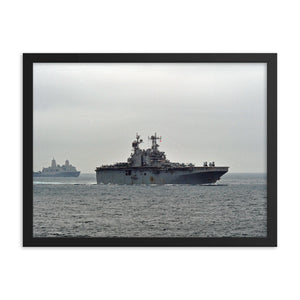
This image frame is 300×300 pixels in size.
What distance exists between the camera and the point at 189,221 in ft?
14.4

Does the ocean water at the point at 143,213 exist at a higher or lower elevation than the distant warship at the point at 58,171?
lower

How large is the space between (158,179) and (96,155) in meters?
0.73

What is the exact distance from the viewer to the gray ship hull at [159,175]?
14.5 feet

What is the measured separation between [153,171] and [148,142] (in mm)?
540

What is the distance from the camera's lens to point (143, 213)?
175 inches

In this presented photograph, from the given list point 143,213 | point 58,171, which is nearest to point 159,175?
point 143,213

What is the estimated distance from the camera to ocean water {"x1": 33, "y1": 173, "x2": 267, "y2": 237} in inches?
172

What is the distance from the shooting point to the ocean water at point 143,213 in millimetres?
4367

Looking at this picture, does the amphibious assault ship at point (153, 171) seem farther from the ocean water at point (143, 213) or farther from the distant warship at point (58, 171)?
the distant warship at point (58, 171)

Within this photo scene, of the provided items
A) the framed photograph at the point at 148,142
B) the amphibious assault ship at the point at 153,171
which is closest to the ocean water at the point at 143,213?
the framed photograph at the point at 148,142

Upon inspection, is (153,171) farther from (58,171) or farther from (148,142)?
(58,171)

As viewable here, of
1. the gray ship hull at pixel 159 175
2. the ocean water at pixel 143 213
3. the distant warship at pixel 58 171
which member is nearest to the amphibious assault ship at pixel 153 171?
the gray ship hull at pixel 159 175
